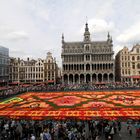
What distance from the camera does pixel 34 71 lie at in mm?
86812

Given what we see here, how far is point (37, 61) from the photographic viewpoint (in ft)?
286

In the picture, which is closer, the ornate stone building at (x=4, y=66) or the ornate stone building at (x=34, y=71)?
the ornate stone building at (x=4, y=66)

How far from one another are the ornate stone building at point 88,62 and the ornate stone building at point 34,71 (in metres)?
5.73

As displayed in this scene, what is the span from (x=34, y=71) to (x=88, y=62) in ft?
73.1

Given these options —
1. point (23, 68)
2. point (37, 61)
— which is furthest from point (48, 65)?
point (23, 68)

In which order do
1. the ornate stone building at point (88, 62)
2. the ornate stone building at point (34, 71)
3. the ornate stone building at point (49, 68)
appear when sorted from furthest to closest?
the ornate stone building at point (34, 71) → the ornate stone building at point (49, 68) → the ornate stone building at point (88, 62)

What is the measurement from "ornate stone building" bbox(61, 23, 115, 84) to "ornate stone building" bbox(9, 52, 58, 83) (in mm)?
5732

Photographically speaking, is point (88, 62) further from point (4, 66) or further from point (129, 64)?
point (4, 66)

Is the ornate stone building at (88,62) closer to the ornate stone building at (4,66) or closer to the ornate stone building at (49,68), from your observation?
the ornate stone building at (49,68)

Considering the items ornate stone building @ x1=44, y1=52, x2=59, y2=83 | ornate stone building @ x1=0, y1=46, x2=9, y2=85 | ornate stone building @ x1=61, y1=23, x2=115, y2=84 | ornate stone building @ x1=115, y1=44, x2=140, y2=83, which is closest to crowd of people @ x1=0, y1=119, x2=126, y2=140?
ornate stone building @ x1=115, y1=44, x2=140, y2=83

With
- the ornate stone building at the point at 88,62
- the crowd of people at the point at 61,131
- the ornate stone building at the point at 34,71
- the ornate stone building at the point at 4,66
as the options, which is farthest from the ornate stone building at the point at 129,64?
the crowd of people at the point at 61,131

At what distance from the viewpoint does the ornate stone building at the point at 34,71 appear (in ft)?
283

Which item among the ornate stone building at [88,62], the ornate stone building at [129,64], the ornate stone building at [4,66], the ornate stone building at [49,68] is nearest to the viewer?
the ornate stone building at [129,64]

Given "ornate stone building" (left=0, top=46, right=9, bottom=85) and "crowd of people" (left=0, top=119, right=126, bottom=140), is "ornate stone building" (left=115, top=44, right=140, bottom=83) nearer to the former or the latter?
"ornate stone building" (left=0, top=46, right=9, bottom=85)
